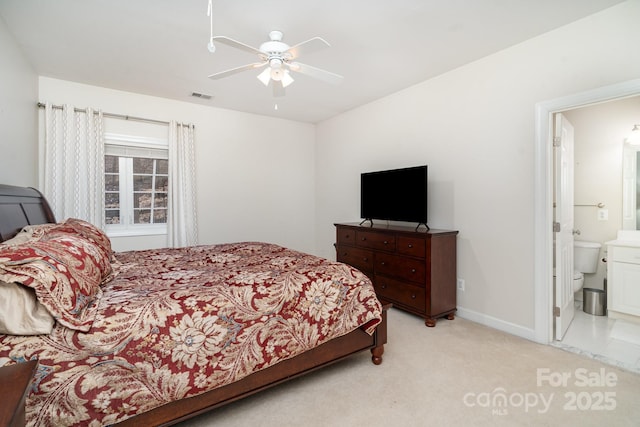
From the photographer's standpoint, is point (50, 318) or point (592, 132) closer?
point (50, 318)

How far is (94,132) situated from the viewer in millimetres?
3596

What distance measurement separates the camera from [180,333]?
147 centimetres

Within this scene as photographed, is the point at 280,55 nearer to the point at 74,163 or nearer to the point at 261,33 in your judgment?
the point at 261,33

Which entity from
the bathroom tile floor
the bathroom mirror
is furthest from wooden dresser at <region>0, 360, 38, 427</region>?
the bathroom mirror

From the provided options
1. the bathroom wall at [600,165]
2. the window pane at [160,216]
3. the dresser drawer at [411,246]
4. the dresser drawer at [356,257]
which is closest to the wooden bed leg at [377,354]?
the dresser drawer at [411,246]

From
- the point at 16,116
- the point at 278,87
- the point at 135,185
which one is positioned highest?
the point at 278,87

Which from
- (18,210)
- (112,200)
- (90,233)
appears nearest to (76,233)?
(90,233)

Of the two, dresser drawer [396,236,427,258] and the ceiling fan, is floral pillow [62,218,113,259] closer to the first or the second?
the ceiling fan

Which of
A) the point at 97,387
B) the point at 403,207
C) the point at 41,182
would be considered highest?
the point at 41,182

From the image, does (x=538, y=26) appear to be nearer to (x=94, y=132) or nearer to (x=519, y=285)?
(x=519, y=285)

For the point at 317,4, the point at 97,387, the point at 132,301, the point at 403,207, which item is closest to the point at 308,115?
the point at 403,207

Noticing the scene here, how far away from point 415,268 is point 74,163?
13.1 ft

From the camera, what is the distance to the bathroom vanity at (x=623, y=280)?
2.91m

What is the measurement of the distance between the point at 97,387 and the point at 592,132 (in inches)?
194
